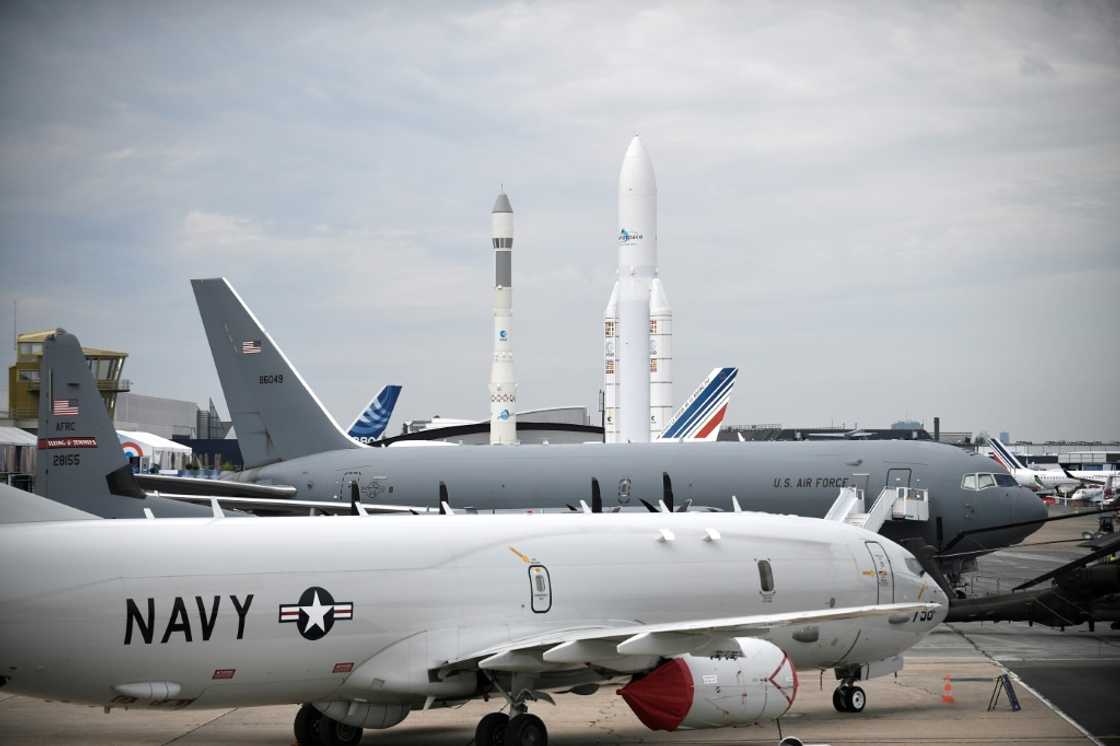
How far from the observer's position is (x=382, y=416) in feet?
397

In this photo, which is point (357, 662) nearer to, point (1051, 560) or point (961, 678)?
point (961, 678)

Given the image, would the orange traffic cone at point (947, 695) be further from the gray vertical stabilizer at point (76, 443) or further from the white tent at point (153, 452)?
the white tent at point (153, 452)

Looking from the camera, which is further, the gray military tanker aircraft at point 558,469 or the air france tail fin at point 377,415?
the air france tail fin at point 377,415

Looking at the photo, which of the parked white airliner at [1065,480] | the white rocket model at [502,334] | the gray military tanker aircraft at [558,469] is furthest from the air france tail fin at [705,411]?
the gray military tanker aircraft at [558,469]

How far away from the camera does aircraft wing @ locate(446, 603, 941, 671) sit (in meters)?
15.5

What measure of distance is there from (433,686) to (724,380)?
70170 millimetres

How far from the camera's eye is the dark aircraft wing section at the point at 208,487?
3394cm

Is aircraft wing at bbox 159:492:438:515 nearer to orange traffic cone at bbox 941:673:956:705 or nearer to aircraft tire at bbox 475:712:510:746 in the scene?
orange traffic cone at bbox 941:673:956:705

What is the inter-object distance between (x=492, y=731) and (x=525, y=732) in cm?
55

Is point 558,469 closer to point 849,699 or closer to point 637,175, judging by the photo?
point 849,699

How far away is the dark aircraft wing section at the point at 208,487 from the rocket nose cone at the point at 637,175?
1432 inches

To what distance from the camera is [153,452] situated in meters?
103

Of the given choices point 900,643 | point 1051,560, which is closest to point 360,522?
point 900,643

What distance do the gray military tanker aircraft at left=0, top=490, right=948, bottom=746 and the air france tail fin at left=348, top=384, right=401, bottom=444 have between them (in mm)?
102872
